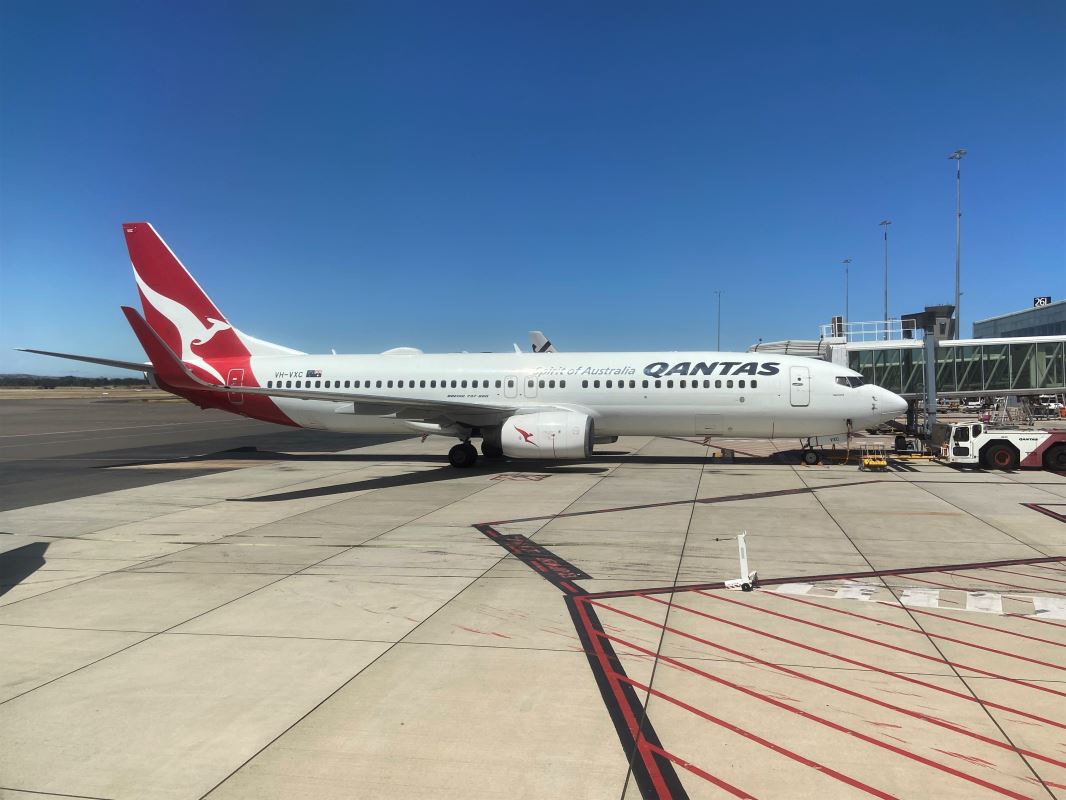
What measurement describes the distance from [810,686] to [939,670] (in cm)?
138

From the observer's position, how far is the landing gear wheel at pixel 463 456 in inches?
842

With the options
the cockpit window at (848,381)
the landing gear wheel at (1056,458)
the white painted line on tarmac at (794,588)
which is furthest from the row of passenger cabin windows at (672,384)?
the white painted line on tarmac at (794,588)

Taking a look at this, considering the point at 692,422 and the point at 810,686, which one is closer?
the point at 810,686

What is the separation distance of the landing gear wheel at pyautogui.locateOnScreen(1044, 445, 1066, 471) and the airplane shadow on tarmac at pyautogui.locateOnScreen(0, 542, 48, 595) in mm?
25685

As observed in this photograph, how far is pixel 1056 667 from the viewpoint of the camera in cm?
620

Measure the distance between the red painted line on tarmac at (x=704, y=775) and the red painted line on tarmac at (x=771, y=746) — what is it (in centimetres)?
1

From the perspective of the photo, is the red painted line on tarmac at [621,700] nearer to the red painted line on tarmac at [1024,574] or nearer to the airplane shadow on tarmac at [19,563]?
the red painted line on tarmac at [1024,574]

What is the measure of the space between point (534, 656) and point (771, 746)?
2438 millimetres

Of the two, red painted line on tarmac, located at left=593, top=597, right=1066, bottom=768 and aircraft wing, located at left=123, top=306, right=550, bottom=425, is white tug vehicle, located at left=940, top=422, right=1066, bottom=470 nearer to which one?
aircraft wing, located at left=123, top=306, right=550, bottom=425

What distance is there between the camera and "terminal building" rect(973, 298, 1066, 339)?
7975 cm

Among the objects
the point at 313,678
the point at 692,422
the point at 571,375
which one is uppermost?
the point at 571,375

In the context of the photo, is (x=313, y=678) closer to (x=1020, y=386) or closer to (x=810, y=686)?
(x=810, y=686)

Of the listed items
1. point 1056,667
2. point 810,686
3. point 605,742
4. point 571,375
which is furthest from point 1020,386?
point 605,742

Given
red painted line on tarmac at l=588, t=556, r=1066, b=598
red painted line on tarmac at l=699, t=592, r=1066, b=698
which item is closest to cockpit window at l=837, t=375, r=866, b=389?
red painted line on tarmac at l=588, t=556, r=1066, b=598
